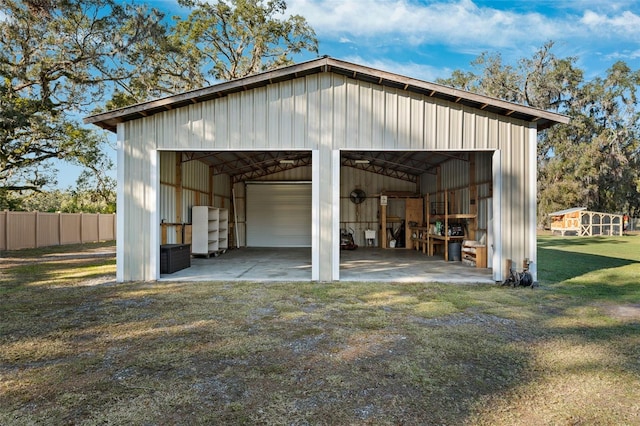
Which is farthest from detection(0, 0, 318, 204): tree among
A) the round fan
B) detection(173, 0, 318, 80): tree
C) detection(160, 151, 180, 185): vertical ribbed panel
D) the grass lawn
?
the round fan

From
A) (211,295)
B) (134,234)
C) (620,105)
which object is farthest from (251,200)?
(620,105)

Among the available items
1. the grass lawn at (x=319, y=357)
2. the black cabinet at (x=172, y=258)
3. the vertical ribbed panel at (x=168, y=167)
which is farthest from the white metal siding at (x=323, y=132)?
the vertical ribbed panel at (x=168, y=167)

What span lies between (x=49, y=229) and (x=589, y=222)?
30.2 m

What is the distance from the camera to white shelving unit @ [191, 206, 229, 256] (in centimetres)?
1182

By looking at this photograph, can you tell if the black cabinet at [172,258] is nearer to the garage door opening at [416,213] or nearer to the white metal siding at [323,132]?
the white metal siding at [323,132]

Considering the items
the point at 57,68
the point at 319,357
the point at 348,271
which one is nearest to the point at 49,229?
the point at 57,68

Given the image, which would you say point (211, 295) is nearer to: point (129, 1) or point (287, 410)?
point (287, 410)

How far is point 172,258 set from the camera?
27.7 ft

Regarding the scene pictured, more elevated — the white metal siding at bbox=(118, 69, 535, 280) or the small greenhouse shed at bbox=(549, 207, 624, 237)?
the white metal siding at bbox=(118, 69, 535, 280)

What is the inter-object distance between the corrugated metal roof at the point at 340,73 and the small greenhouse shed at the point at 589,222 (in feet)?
71.8

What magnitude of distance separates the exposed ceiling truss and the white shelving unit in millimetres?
1669

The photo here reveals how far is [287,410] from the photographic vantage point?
2596 millimetres

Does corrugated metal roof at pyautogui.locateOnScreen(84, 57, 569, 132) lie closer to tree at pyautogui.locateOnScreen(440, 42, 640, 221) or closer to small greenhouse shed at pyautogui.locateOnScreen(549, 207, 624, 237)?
tree at pyautogui.locateOnScreen(440, 42, 640, 221)

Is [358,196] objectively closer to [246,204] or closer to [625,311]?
[246,204]
